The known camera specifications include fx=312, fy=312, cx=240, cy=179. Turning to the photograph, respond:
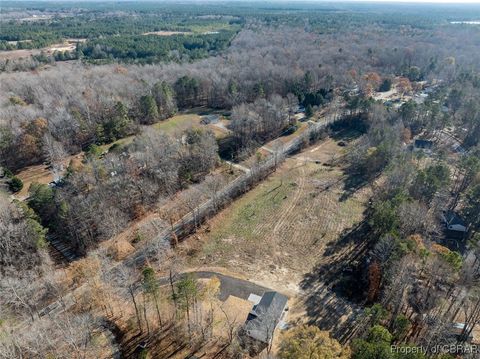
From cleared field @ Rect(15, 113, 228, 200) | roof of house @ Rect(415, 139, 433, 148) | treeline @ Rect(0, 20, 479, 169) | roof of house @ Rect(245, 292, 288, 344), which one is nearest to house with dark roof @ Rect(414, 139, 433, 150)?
roof of house @ Rect(415, 139, 433, 148)

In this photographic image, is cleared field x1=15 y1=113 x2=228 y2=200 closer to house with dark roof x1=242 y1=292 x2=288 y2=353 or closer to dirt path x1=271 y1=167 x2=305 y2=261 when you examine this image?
dirt path x1=271 y1=167 x2=305 y2=261

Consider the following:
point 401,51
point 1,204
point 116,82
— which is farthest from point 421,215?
point 401,51

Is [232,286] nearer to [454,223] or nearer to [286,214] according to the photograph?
[286,214]

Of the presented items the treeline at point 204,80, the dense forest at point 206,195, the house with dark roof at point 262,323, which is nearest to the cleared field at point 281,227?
the dense forest at point 206,195

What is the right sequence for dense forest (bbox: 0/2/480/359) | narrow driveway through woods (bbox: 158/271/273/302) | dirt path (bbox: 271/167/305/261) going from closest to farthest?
dense forest (bbox: 0/2/480/359), narrow driveway through woods (bbox: 158/271/273/302), dirt path (bbox: 271/167/305/261)

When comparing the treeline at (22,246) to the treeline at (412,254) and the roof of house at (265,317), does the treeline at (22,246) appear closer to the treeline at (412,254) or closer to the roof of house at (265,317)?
the roof of house at (265,317)

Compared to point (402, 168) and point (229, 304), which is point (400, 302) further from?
point (402, 168)
